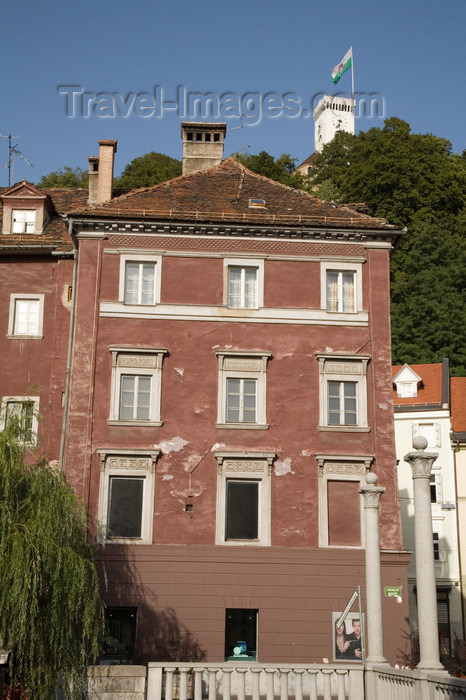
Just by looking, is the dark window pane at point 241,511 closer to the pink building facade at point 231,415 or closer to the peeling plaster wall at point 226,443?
the pink building facade at point 231,415

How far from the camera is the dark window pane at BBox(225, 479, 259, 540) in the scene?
27.3 m

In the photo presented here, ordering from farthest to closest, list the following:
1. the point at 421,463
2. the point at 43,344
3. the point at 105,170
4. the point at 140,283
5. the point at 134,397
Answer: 1. the point at 105,170
2. the point at 43,344
3. the point at 140,283
4. the point at 134,397
5. the point at 421,463

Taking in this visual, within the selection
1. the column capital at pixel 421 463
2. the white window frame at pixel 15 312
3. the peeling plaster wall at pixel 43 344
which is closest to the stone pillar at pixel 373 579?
the column capital at pixel 421 463

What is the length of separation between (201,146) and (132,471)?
1513 cm

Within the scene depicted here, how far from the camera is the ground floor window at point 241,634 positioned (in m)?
26.2

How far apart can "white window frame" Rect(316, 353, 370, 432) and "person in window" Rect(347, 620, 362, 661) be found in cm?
613

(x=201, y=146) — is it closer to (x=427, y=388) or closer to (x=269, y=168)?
(x=427, y=388)

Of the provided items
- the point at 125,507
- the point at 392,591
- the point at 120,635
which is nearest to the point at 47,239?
the point at 125,507

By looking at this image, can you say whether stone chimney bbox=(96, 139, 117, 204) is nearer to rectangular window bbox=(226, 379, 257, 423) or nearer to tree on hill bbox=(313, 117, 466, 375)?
rectangular window bbox=(226, 379, 257, 423)

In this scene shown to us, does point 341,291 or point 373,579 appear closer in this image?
point 373,579

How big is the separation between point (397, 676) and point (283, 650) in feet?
32.5

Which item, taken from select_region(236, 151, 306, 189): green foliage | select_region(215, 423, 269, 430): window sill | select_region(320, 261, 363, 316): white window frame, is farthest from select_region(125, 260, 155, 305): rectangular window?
select_region(236, 151, 306, 189): green foliage

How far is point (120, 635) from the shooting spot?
26078 mm

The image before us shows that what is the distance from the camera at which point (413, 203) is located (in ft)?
241
